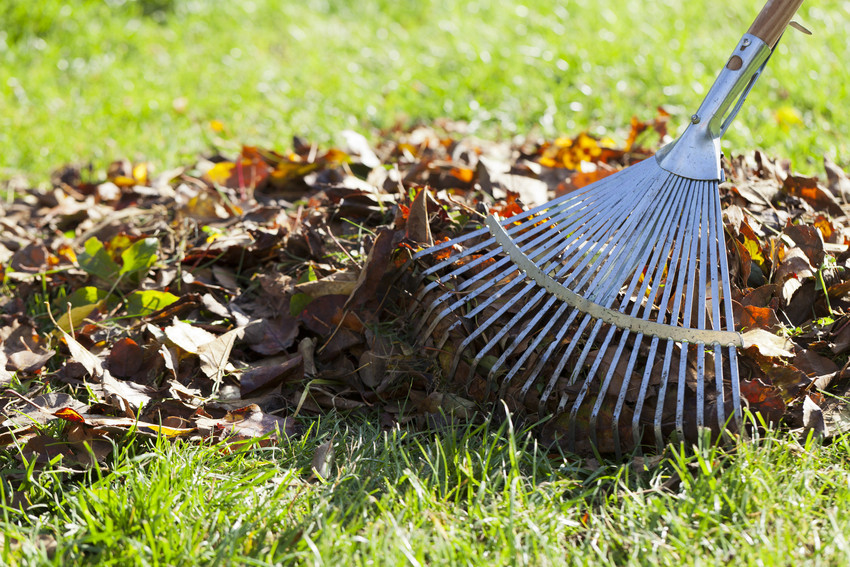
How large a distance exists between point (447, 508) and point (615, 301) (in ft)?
2.32

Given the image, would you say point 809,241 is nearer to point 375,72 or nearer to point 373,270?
point 373,270

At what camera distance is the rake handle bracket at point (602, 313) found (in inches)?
68.6

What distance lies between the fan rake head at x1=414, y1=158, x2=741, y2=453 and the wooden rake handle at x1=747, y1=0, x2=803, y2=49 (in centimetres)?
40

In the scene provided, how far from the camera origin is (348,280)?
2137mm

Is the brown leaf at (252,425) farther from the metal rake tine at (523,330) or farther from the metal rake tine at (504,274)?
the metal rake tine at (523,330)

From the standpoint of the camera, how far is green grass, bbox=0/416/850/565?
1.45 metres

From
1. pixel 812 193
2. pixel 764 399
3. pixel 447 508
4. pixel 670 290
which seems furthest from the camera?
pixel 812 193

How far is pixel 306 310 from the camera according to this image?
2.14 m

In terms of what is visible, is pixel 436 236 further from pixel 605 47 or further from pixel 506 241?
pixel 605 47

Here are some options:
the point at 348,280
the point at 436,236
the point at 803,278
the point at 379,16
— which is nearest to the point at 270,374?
the point at 348,280

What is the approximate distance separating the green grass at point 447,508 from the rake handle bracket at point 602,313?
0.83ft

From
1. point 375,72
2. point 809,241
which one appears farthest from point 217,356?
point 375,72

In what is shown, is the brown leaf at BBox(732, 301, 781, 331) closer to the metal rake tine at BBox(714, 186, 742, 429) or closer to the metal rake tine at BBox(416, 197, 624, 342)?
the metal rake tine at BBox(714, 186, 742, 429)

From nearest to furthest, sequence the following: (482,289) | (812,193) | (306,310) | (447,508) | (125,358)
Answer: (447,508) → (482,289) → (125,358) → (306,310) → (812,193)
